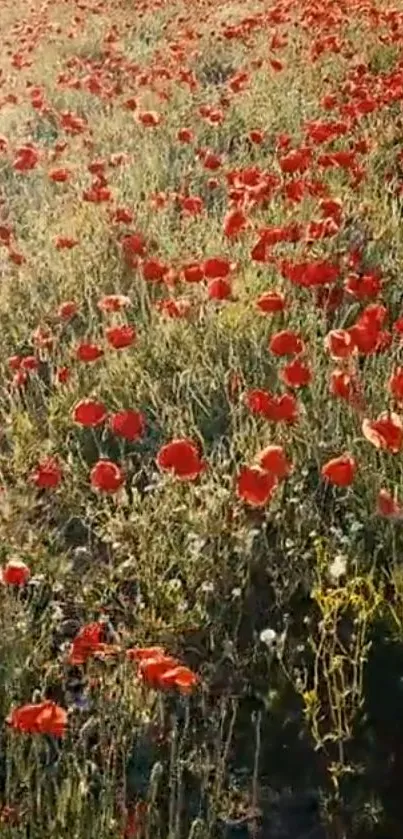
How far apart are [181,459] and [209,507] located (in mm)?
298

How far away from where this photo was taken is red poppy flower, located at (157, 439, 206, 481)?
262 centimetres

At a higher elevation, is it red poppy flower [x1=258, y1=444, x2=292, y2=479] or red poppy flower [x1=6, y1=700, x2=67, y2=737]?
red poppy flower [x1=258, y1=444, x2=292, y2=479]

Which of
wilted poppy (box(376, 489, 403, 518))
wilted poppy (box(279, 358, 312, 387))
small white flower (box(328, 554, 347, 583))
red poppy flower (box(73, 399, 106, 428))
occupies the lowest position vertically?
small white flower (box(328, 554, 347, 583))

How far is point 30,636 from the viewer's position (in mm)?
2670

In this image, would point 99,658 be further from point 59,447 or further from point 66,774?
point 59,447

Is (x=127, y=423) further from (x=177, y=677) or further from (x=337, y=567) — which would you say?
(x=177, y=677)

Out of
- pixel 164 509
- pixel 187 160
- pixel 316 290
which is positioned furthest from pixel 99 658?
pixel 187 160

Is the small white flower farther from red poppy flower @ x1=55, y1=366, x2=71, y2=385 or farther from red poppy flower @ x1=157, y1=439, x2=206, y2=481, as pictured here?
red poppy flower @ x1=55, y1=366, x2=71, y2=385

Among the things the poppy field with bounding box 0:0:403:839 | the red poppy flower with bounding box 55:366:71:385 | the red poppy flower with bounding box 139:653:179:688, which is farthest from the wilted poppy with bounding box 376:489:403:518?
the red poppy flower with bounding box 55:366:71:385

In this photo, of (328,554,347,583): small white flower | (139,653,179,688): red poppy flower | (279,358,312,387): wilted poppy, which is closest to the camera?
(139,653,179,688): red poppy flower

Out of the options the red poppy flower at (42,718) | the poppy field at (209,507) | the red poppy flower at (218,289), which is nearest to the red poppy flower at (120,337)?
the poppy field at (209,507)

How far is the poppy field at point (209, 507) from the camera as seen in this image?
7.72 feet

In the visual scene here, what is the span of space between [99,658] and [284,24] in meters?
6.33

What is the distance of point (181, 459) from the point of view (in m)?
2.64
